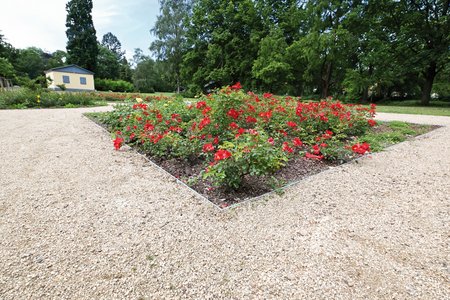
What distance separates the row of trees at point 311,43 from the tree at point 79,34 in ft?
43.8

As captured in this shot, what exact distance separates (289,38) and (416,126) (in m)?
14.7

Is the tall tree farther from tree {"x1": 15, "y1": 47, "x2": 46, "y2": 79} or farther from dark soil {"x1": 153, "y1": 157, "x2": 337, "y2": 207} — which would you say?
dark soil {"x1": 153, "y1": 157, "x2": 337, "y2": 207}

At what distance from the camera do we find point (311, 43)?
14.1 metres

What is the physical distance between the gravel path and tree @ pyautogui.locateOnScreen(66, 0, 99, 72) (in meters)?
32.2

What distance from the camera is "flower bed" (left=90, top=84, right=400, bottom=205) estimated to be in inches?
82.7

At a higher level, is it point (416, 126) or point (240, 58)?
point (240, 58)

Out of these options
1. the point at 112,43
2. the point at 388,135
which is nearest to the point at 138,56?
the point at 112,43

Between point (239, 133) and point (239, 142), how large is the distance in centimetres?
23

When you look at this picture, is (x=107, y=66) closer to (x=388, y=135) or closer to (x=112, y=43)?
(x=112, y=43)

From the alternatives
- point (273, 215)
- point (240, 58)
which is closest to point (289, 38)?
point (240, 58)

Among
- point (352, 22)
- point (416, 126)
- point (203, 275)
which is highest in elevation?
point (352, 22)

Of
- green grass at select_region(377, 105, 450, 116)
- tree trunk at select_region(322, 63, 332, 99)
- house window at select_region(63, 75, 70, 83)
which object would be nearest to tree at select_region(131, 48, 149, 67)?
house window at select_region(63, 75, 70, 83)

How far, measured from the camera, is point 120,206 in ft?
6.59

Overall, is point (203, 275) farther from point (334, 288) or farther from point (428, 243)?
point (428, 243)
